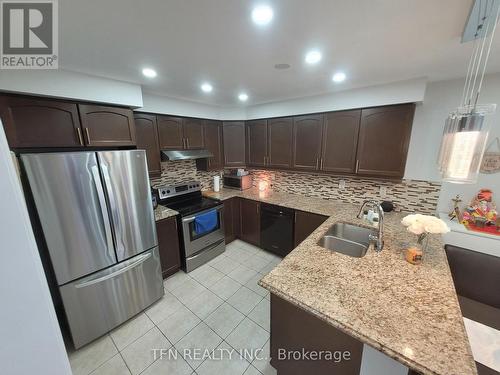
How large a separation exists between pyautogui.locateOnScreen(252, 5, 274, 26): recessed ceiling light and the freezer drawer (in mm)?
2146

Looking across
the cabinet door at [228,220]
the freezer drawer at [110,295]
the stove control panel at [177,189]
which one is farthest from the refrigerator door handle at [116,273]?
the cabinet door at [228,220]

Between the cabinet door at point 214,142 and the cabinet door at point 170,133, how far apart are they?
1.42 ft

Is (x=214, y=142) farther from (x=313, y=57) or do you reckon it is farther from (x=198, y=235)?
(x=313, y=57)

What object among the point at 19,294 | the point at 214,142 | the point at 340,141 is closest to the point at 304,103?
the point at 340,141

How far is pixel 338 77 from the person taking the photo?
1.87 metres

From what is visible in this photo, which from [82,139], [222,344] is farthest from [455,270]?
[82,139]

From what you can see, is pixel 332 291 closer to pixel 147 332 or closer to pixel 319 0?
pixel 319 0

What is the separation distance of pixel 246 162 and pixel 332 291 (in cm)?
255

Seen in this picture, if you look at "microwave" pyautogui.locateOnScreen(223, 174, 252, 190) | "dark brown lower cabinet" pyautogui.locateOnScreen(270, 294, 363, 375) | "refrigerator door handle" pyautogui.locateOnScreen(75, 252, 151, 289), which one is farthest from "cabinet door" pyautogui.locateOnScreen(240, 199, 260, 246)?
"dark brown lower cabinet" pyautogui.locateOnScreen(270, 294, 363, 375)

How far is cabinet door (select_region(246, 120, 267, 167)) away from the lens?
10.1 feet

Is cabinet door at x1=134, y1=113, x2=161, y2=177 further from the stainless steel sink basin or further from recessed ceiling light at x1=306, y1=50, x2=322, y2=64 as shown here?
the stainless steel sink basin

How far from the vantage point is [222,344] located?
168 centimetres

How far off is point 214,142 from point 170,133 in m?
0.74

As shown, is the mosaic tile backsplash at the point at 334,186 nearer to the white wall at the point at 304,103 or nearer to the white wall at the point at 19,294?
the white wall at the point at 304,103
